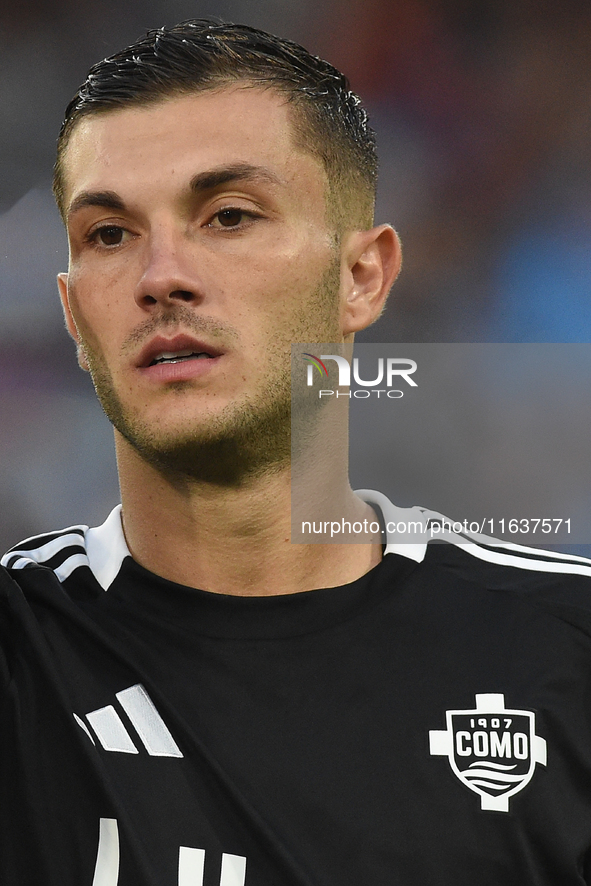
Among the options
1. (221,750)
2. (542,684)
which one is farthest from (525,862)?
(221,750)

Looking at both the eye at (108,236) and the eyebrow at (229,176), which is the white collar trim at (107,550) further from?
the eyebrow at (229,176)

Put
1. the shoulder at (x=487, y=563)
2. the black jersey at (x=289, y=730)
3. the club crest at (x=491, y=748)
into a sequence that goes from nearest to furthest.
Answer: the black jersey at (x=289, y=730) → the club crest at (x=491, y=748) → the shoulder at (x=487, y=563)

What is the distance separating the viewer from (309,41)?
8.45 ft

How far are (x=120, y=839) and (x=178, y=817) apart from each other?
9cm

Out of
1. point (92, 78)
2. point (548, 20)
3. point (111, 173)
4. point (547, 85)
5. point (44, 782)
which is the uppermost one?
point (548, 20)

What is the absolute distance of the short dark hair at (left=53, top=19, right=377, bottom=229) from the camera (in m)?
1.62

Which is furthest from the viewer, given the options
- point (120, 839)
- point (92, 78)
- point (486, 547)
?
point (486, 547)

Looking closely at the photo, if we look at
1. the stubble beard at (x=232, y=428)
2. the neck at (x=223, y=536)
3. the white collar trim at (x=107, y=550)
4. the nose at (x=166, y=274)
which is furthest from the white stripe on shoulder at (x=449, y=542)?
the nose at (x=166, y=274)

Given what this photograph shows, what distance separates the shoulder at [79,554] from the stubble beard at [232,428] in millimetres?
174

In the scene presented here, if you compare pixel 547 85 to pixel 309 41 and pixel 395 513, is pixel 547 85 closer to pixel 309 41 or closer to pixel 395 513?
pixel 309 41

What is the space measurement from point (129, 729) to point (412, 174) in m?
1.80

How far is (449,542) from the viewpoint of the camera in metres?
1.78

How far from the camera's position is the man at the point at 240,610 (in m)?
1.33

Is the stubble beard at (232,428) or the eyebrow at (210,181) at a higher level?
the eyebrow at (210,181)
